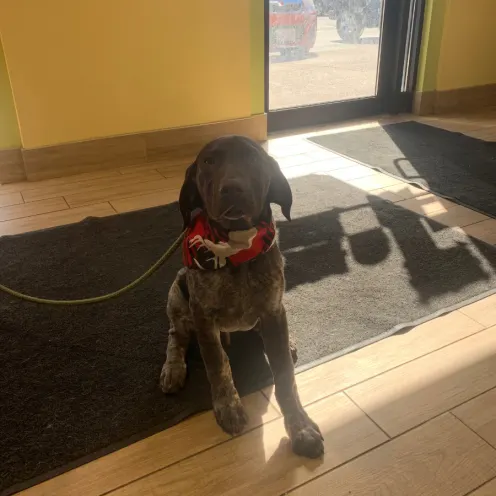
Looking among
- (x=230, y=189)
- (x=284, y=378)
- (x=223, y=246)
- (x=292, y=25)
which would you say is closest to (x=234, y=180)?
(x=230, y=189)

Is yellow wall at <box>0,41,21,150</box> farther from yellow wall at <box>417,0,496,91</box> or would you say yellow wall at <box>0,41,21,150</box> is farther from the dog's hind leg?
yellow wall at <box>417,0,496,91</box>

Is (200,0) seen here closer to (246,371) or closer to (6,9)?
(6,9)

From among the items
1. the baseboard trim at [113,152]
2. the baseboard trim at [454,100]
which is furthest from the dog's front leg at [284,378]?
the baseboard trim at [454,100]

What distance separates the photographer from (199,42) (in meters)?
3.35

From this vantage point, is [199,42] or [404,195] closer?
[404,195]

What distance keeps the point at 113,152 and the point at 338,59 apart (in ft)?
6.44

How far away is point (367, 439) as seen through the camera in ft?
4.47

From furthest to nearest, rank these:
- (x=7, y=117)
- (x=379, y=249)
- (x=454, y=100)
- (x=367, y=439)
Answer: (x=454, y=100) → (x=7, y=117) → (x=379, y=249) → (x=367, y=439)

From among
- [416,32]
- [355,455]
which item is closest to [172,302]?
[355,455]

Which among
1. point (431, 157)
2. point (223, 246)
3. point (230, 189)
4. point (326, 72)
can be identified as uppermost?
point (230, 189)

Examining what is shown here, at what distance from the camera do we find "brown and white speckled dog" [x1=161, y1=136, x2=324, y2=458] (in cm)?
119

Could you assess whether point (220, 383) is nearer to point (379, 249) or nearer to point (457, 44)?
point (379, 249)

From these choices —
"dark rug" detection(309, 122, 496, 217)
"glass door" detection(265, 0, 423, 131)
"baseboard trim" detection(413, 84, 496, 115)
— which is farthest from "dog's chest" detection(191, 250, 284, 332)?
"baseboard trim" detection(413, 84, 496, 115)

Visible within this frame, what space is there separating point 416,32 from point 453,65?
18.3 inches
